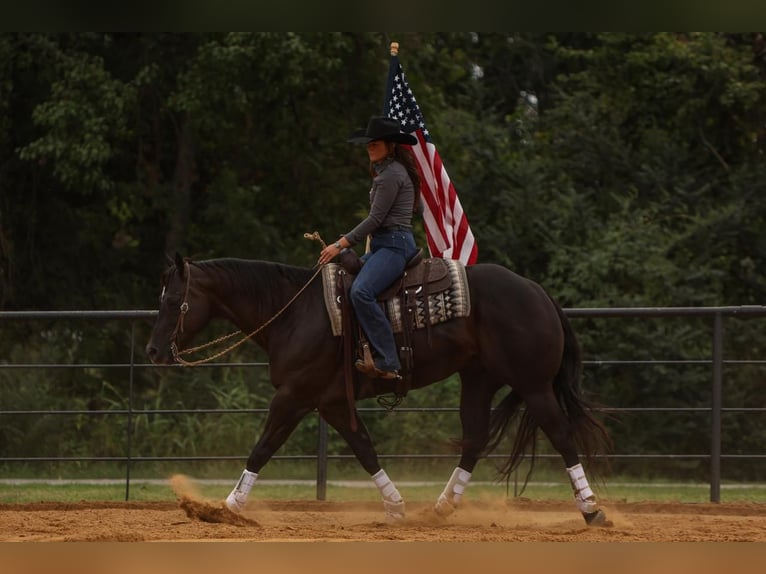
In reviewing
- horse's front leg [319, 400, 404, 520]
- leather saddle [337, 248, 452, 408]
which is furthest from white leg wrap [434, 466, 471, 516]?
leather saddle [337, 248, 452, 408]

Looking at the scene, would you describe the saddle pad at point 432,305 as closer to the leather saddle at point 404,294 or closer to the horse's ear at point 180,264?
the leather saddle at point 404,294

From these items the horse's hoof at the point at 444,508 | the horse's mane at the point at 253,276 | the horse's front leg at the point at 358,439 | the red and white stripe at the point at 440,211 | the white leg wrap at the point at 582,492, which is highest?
the red and white stripe at the point at 440,211

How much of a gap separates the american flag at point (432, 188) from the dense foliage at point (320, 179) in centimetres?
471

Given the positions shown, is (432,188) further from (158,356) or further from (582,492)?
(582,492)

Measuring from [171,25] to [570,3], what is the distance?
29cm

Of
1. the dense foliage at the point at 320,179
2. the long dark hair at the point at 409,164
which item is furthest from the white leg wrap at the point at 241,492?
the dense foliage at the point at 320,179

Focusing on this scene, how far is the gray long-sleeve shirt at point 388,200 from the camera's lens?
6922mm

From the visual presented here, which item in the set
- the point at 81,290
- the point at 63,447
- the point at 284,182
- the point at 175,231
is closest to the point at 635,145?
the point at 284,182

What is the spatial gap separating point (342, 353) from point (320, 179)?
1081 cm

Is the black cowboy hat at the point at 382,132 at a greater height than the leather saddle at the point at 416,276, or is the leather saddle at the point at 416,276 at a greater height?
the black cowboy hat at the point at 382,132

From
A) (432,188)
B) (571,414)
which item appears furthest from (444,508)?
(432,188)

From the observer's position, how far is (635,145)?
18.6 m

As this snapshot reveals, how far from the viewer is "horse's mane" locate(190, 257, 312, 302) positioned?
7277 mm

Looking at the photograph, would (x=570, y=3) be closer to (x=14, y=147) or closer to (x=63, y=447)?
(x=63, y=447)
